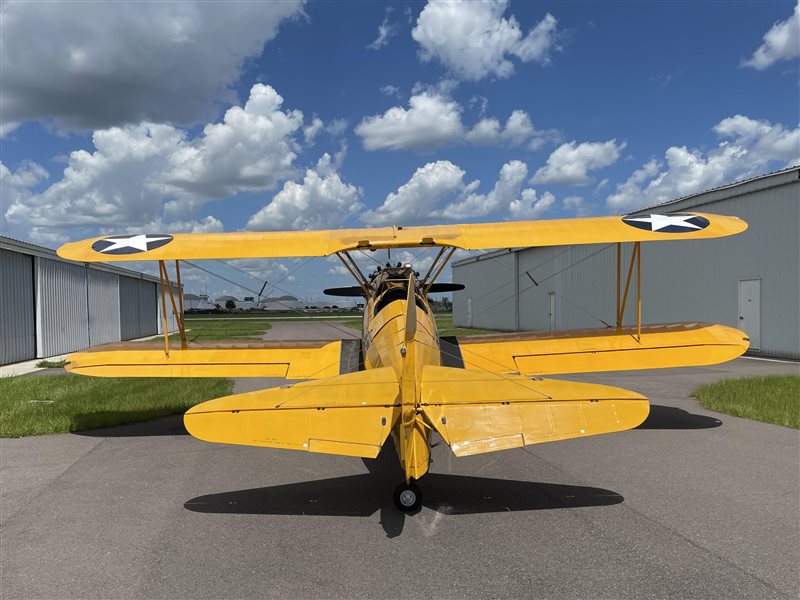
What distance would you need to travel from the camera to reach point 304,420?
156 inches

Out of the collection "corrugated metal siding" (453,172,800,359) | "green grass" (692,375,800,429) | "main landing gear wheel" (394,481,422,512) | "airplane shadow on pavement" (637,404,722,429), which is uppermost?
"corrugated metal siding" (453,172,800,359)

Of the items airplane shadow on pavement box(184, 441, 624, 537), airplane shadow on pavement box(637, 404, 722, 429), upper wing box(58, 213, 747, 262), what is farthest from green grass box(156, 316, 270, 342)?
airplane shadow on pavement box(637, 404, 722, 429)

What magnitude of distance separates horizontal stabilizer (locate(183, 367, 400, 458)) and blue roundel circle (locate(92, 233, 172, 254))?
3.33 m

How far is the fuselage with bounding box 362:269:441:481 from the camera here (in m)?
4.07

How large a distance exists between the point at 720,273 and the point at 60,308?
2344 centimetres

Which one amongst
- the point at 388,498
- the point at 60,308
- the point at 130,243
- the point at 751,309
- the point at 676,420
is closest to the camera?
the point at 388,498

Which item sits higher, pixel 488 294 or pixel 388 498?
pixel 488 294

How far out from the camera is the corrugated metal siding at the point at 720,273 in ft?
47.3

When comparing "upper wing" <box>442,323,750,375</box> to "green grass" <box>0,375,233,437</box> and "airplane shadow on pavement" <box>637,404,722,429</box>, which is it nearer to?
"airplane shadow on pavement" <box>637,404,722,429</box>

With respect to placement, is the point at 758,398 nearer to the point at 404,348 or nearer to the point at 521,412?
the point at 521,412

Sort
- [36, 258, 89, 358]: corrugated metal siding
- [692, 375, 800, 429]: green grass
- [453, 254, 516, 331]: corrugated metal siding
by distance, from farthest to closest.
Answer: [453, 254, 516, 331]: corrugated metal siding < [36, 258, 89, 358]: corrugated metal siding < [692, 375, 800, 429]: green grass

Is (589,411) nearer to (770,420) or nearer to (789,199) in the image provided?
(770,420)

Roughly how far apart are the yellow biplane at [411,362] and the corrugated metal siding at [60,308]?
13938 mm

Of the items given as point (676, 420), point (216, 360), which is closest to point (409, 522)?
point (216, 360)
